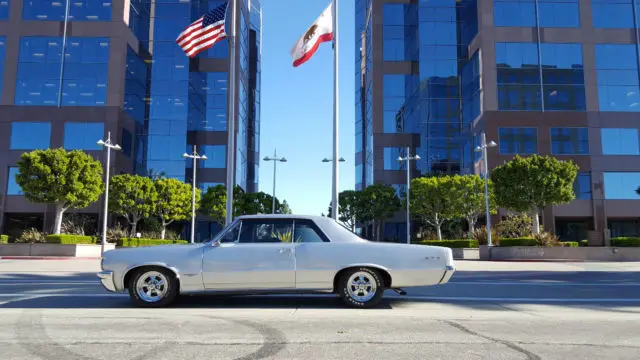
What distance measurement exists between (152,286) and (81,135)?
42.2m

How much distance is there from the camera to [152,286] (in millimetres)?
7992

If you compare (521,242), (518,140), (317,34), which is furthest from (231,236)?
(518,140)

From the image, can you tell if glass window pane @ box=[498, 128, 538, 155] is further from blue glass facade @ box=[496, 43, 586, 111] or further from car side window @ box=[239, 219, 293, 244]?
car side window @ box=[239, 219, 293, 244]

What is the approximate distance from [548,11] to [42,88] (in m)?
46.7

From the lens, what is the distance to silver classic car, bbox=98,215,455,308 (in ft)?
25.8

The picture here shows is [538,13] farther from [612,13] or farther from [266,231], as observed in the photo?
[266,231]

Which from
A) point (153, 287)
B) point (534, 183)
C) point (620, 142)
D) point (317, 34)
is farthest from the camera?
point (620, 142)

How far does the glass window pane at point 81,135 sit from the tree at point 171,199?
9.49 meters

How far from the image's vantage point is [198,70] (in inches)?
2077

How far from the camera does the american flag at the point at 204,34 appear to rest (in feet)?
60.8

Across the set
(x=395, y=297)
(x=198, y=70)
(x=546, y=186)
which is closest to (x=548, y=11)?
(x=546, y=186)

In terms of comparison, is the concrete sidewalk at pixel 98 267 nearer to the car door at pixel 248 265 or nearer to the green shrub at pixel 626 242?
the green shrub at pixel 626 242

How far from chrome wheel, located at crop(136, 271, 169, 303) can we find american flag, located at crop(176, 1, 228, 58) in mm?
12285

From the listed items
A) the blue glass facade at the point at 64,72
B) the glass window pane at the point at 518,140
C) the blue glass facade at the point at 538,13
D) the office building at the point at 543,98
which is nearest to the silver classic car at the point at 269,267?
the office building at the point at 543,98
